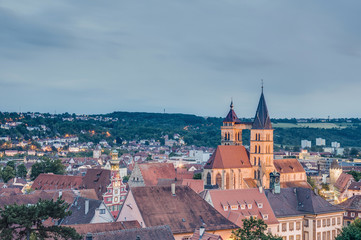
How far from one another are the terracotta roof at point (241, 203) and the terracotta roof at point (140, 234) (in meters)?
14.6

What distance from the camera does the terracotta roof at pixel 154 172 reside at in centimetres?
9081

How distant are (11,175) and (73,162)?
212 ft

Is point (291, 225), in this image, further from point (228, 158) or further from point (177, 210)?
point (228, 158)

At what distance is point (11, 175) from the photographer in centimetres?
13125

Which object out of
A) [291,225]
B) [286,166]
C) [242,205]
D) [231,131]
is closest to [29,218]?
[242,205]

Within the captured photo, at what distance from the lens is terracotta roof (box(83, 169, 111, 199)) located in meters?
95.1

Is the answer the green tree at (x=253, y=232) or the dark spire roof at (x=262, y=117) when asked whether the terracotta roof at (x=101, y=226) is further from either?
the dark spire roof at (x=262, y=117)

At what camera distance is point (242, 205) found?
61531 millimetres

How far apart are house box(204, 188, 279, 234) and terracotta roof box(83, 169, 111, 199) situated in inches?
1460

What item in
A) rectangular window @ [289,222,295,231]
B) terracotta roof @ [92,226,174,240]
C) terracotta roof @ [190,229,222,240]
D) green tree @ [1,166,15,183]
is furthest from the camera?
green tree @ [1,166,15,183]

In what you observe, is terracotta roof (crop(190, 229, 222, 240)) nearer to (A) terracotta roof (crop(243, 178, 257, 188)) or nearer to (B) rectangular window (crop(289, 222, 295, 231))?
(B) rectangular window (crop(289, 222, 295, 231))

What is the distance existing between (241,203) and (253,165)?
3516 centimetres

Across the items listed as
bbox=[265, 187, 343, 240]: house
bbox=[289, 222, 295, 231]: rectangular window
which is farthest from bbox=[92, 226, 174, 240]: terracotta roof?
bbox=[289, 222, 295, 231]: rectangular window

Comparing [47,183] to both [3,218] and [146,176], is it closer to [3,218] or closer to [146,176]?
[146,176]
